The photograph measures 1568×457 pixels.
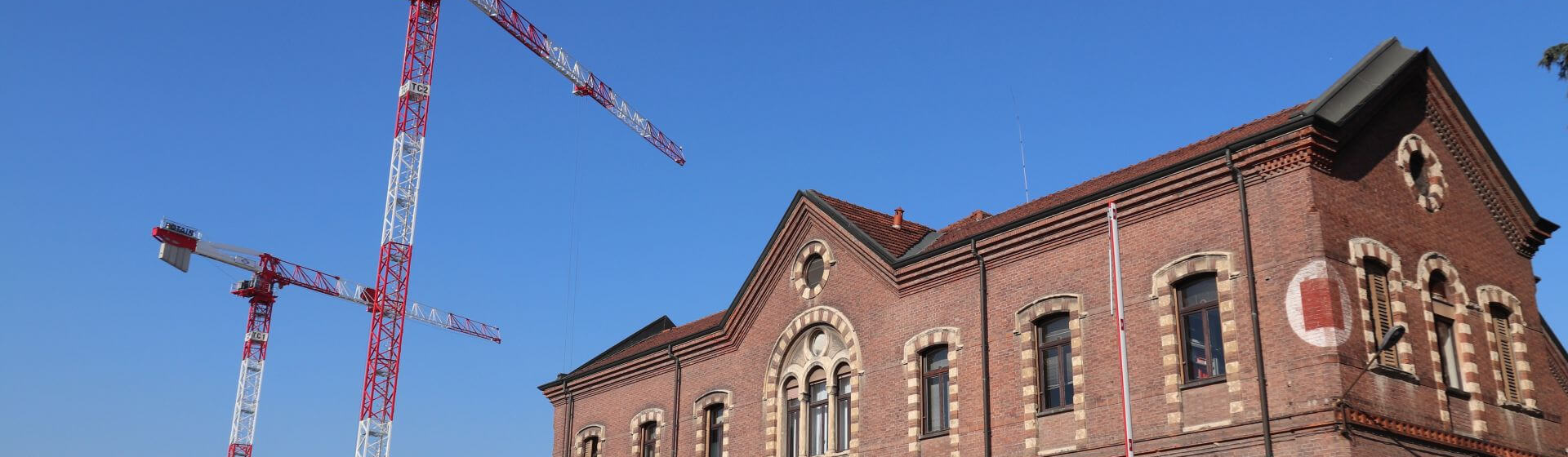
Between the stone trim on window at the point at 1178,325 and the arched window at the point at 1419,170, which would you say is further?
the arched window at the point at 1419,170

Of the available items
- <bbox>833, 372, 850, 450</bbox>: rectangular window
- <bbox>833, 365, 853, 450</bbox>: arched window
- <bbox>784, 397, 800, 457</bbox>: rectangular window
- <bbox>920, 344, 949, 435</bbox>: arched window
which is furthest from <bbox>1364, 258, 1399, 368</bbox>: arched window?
<bbox>784, 397, 800, 457</bbox>: rectangular window

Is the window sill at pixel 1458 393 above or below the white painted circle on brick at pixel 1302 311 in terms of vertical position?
below

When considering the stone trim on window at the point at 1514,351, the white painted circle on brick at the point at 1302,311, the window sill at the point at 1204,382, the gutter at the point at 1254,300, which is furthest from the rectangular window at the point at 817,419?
the stone trim on window at the point at 1514,351

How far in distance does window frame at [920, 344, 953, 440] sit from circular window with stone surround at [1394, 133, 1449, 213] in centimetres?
944

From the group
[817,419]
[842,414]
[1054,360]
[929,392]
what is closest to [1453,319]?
[1054,360]

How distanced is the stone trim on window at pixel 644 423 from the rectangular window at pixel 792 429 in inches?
192

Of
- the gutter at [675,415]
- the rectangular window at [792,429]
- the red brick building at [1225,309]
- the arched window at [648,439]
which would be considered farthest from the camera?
the arched window at [648,439]

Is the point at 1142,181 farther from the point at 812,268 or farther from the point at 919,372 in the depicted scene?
the point at 812,268

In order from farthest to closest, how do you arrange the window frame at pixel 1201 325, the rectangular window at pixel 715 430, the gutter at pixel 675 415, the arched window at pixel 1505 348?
the gutter at pixel 675 415, the rectangular window at pixel 715 430, the arched window at pixel 1505 348, the window frame at pixel 1201 325

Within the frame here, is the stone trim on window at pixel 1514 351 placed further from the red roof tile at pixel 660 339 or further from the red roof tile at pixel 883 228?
the red roof tile at pixel 660 339

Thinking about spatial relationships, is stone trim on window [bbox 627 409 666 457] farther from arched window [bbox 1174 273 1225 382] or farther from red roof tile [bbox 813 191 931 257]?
arched window [bbox 1174 273 1225 382]

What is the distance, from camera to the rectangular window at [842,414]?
1173 inches

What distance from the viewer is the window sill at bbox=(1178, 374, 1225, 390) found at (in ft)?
71.0

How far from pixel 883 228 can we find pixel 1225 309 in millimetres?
10989
